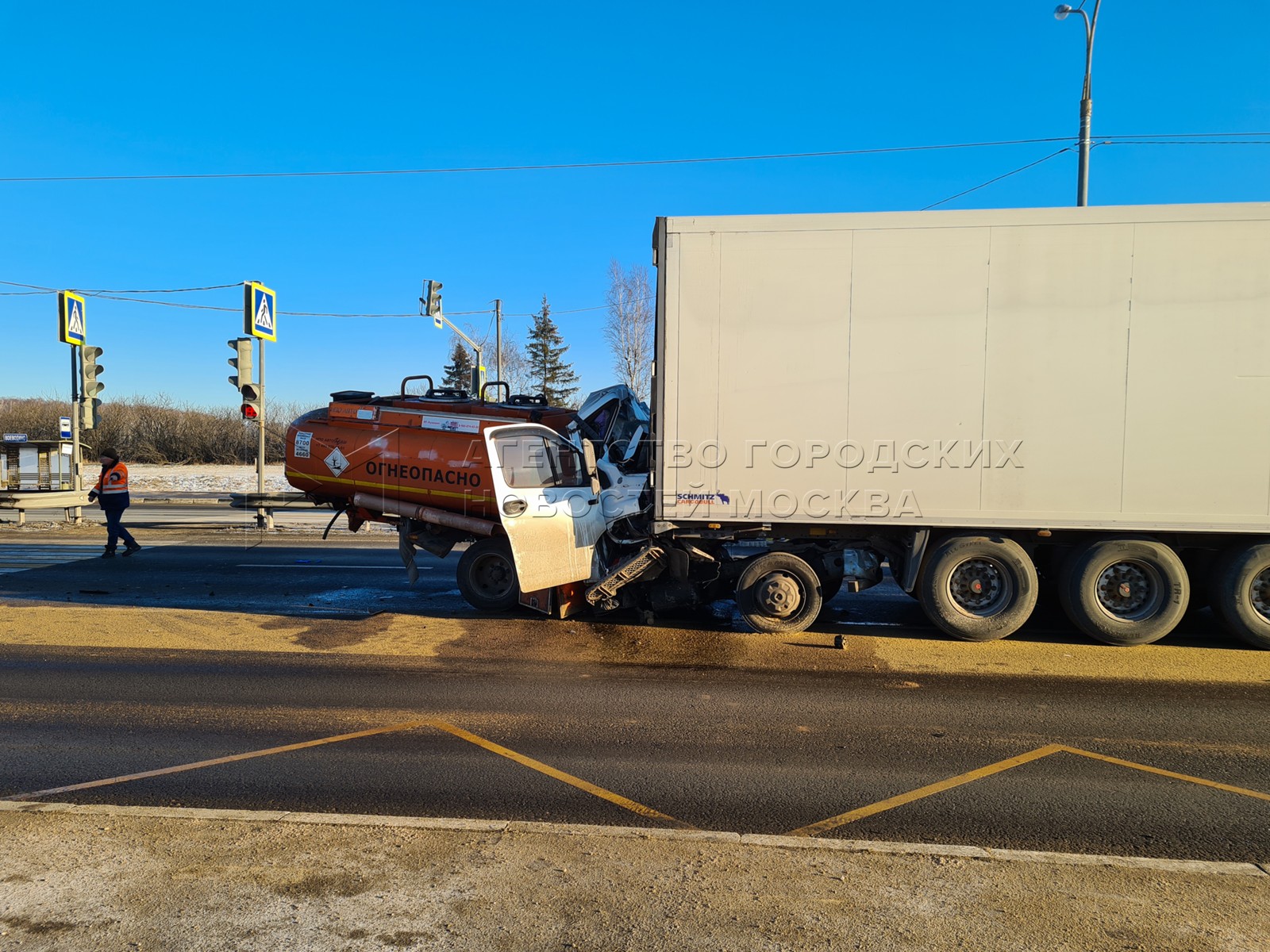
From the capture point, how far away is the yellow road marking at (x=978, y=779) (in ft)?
12.2

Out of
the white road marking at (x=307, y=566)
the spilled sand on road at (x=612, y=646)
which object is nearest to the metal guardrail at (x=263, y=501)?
the white road marking at (x=307, y=566)

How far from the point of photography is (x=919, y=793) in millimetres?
4078

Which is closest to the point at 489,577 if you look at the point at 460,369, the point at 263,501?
the point at 263,501

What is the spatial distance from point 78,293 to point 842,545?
724 inches

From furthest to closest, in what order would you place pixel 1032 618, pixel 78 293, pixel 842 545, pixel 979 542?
1. pixel 78 293
2. pixel 1032 618
3. pixel 842 545
4. pixel 979 542

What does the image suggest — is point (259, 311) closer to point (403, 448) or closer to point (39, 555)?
point (39, 555)

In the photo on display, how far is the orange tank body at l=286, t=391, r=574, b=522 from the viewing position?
8539 mm

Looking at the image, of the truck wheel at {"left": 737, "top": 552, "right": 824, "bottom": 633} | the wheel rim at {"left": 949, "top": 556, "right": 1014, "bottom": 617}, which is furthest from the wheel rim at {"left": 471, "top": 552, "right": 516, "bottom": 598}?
the wheel rim at {"left": 949, "top": 556, "right": 1014, "bottom": 617}

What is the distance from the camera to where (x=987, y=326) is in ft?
21.9

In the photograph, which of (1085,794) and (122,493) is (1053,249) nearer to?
(1085,794)

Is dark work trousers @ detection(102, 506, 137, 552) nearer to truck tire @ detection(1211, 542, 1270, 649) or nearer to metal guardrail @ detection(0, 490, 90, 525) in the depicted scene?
metal guardrail @ detection(0, 490, 90, 525)

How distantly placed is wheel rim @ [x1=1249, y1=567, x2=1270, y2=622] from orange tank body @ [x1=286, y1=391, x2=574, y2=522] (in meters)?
7.18

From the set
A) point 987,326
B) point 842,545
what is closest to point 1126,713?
point 842,545

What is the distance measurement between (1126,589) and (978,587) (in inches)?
50.3
